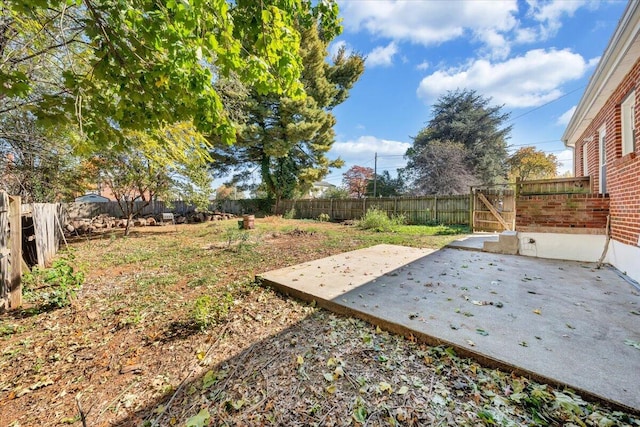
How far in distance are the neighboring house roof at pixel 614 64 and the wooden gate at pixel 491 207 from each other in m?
3.61

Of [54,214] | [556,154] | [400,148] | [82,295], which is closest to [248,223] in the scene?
[54,214]

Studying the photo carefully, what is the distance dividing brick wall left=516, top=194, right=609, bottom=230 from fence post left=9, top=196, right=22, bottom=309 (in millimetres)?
7536

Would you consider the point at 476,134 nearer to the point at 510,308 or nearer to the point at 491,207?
the point at 491,207

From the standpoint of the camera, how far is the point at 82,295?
337cm

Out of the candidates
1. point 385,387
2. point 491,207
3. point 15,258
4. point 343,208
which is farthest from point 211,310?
point 343,208

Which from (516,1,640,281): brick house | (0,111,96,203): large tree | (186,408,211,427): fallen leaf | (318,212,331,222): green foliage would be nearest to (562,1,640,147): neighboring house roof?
(516,1,640,281): brick house

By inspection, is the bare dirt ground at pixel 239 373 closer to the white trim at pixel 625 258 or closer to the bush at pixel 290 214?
the white trim at pixel 625 258

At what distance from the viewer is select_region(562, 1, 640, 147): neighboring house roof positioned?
2.58m

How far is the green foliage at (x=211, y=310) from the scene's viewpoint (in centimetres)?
239

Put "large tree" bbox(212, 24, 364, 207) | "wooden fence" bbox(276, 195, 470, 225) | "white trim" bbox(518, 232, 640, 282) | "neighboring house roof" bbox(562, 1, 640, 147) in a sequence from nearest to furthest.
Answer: "neighboring house roof" bbox(562, 1, 640, 147)
"white trim" bbox(518, 232, 640, 282)
"wooden fence" bbox(276, 195, 470, 225)
"large tree" bbox(212, 24, 364, 207)

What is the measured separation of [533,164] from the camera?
19516 mm

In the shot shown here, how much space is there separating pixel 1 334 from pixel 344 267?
3.77 meters

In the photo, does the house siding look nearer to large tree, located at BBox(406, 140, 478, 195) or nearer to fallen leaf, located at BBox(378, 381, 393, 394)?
fallen leaf, located at BBox(378, 381, 393, 394)

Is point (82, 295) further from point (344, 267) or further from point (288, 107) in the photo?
point (288, 107)
